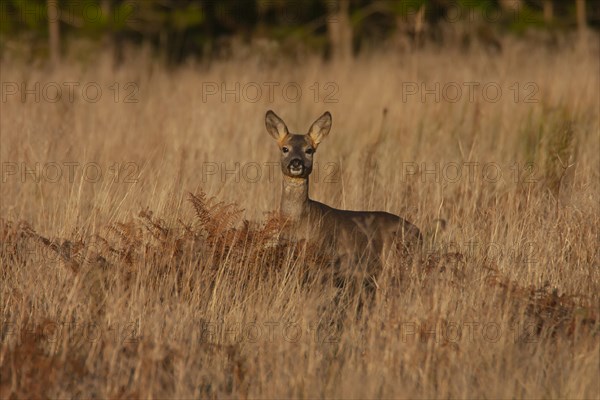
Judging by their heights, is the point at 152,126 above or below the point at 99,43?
below

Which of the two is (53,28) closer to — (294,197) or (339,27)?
(339,27)

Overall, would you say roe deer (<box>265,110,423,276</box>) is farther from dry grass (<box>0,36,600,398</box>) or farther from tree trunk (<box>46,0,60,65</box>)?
tree trunk (<box>46,0,60,65</box>)

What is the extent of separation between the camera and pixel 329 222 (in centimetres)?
640

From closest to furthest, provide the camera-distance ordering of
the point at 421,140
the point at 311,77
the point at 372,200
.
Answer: the point at 372,200
the point at 421,140
the point at 311,77

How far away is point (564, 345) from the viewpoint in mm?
4484

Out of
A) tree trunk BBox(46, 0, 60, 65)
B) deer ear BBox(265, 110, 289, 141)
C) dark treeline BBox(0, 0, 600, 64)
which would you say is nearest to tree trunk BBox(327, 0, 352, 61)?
dark treeline BBox(0, 0, 600, 64)

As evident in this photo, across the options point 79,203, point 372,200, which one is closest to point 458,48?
point 372,200

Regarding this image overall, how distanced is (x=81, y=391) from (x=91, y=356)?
18 cm

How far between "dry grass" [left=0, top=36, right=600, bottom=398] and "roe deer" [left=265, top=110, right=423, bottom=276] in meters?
0.27

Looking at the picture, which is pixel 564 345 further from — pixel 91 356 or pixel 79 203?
pixel 79 203

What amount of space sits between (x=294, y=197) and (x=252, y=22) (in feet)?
47.1

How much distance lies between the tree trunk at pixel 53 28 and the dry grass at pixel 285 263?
680cm

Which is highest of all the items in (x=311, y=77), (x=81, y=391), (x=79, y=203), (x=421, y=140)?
(x=311, y=77)

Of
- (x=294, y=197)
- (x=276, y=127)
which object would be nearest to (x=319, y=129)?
(x=276, y=127)
